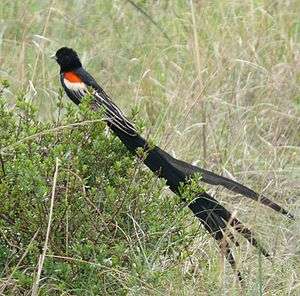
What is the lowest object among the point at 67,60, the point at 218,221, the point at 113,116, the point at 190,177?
the point at 218,221

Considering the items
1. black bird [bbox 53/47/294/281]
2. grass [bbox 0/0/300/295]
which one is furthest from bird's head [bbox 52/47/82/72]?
grass [bbox 0/0/300/295]

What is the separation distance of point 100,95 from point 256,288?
99cm

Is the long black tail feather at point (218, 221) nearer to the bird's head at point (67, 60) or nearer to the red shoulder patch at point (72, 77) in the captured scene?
the red shoulder patch at point (72, 77)

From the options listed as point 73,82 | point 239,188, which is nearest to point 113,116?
point 73,82

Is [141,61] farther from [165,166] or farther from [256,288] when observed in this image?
[256,288]

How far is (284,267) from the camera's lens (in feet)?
13.3

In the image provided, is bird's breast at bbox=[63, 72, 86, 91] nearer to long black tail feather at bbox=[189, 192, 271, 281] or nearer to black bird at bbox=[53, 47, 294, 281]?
black bird at bbox=[53, 47, 294, 281]

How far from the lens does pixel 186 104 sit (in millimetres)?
5637

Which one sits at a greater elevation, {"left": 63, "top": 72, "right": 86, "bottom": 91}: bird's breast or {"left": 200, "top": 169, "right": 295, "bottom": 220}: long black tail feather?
{"left": 63, "top": 72, "right": 86, "bottom": 91}: bird's breast

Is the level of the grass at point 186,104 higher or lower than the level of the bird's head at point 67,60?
lower

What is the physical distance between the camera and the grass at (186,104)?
3.77 meters

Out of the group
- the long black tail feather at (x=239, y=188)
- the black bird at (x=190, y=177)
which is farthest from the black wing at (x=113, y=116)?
the long black tail feather at (x=239, y=188)

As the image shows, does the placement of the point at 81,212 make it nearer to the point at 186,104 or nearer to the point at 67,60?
the point at 67,60

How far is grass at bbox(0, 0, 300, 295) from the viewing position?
3770 mm
